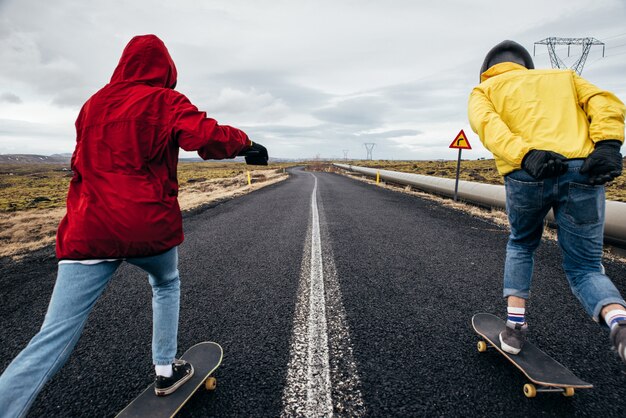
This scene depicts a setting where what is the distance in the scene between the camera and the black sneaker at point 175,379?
1696 mm

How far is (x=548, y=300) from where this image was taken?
2.93 metres

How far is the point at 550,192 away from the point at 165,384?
2483 mm

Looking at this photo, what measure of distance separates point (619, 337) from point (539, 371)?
598mm

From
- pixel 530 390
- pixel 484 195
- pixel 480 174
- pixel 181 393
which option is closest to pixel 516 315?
pixel 530 390

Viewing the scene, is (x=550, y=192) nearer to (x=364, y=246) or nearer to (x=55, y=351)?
(x=55, y=351)

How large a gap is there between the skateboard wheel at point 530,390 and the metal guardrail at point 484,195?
4.22 meters

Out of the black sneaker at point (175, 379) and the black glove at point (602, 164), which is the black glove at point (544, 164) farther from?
the black sneaker at point (175, 379)

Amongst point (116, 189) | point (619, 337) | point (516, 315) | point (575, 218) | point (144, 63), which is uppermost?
point (144, 63)

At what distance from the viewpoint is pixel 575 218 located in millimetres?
1631

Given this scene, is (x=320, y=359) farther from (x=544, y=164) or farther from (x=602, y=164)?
(x=602, y=164)

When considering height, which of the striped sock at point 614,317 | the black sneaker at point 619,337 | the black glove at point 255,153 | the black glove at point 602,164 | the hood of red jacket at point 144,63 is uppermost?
the hood of red jacket at point 144,63

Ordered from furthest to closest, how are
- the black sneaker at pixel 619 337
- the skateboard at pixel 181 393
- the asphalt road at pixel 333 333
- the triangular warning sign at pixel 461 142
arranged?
the triangular warning sign at pixel 461 142
the asphalt road at pixel 333 333
the skateboard at pixel 181 393
the black sneaker at pixel 619 337

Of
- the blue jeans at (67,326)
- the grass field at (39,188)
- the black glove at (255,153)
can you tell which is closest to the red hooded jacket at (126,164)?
the blue jeans at (67,326)

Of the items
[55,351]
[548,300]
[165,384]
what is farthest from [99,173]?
[548,300]
